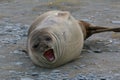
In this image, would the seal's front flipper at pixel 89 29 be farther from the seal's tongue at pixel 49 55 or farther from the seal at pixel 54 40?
the seal's tongue at pixel 49 55

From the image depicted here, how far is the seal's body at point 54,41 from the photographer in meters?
6.81

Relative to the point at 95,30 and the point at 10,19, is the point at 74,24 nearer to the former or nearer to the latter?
the point at 95,30

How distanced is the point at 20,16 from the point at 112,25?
2.89 m

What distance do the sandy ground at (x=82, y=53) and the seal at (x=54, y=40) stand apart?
0.59ft

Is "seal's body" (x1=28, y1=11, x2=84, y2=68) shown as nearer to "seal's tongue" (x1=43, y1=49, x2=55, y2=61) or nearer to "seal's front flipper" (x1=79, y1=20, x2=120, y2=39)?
"seal's tongue" (x1=43, y1=49, x2=55, y2=61)

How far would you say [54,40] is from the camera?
689 cm

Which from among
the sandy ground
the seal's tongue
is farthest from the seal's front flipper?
the seal's tongue

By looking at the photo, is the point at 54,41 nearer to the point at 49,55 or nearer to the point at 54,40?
the point at 54,40

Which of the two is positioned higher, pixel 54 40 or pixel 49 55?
pixel 54 40

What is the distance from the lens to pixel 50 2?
47.0ft

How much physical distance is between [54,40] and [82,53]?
4.55ft

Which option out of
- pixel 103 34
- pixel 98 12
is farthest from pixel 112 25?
pixel 98 12

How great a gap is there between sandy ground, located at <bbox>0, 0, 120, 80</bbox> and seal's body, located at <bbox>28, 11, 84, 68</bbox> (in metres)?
0.18

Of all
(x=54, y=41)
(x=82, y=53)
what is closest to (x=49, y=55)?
(x=54, y=41)
